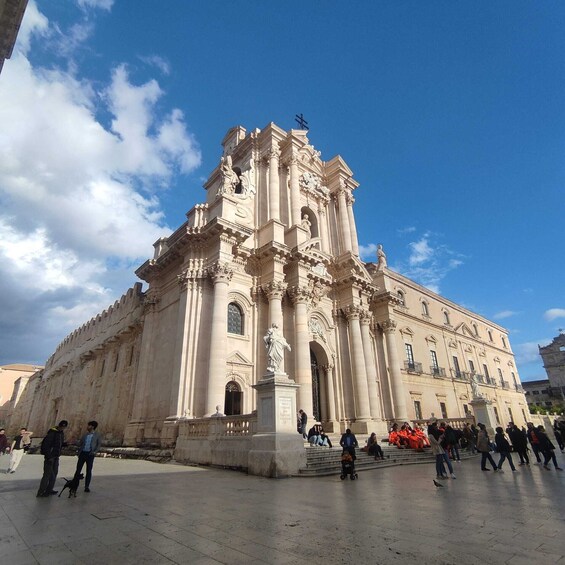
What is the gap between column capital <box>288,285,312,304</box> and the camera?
19.5 metres

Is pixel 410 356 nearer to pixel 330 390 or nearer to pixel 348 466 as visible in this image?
pixel 330 390

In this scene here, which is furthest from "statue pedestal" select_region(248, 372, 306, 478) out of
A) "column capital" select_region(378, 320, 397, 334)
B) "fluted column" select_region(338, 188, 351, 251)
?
"fluted column" select_region(338, 188, 351, 251)

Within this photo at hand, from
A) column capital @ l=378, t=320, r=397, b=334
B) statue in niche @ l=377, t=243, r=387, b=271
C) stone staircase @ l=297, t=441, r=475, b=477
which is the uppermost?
statue in niche @ l=377, t=243, r=387, b=271

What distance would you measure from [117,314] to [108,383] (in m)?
5.62

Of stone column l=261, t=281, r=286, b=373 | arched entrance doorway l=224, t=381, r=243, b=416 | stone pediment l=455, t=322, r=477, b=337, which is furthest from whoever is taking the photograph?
stone pediment l=455, t=322, r=477, b=337

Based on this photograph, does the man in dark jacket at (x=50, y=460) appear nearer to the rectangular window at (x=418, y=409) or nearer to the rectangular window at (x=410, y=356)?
the rectangular window at (x=418, y=409)

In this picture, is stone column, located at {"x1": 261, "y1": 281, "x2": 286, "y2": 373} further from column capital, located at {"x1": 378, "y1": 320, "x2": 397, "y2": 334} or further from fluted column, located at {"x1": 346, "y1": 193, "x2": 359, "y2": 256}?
column capital, located at {"x1": 378, "y1": 320, "x2": 397, "y2": 334}

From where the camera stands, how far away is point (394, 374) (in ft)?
79.5

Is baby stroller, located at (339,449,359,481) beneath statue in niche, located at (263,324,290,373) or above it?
beneath

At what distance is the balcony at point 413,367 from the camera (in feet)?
92.6

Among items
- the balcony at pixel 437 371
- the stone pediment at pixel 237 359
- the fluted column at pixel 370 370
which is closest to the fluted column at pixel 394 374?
the fluted column at pixel 370 370

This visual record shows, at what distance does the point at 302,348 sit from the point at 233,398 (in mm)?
4146

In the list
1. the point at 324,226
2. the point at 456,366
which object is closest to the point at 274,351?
the point at 324,226

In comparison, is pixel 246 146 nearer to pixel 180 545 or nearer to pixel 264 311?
pixel 264 311
